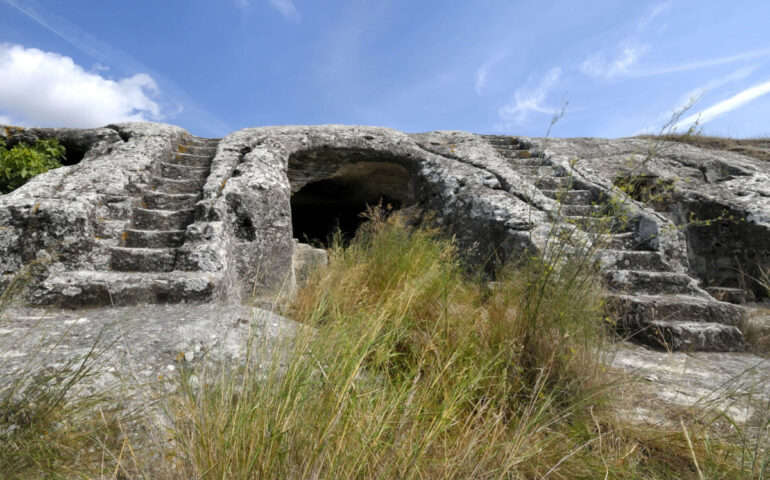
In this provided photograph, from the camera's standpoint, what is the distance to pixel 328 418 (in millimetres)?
1407

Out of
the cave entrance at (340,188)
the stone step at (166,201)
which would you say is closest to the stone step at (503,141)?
the cave entrance at (340,188)

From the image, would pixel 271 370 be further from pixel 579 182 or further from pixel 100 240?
pixel 579 182

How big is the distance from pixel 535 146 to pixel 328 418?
6876 millimetres

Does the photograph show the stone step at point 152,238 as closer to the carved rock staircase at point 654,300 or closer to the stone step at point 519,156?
the carved rock staircase at point 654,300

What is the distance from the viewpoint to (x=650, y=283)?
13.3ft

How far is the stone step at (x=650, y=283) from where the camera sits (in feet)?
13.2

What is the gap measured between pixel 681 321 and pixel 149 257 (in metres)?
4.88

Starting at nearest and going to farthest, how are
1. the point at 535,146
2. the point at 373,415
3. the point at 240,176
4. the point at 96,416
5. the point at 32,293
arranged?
the point at 373,415 < the point at 96,416 < the point at 32,293 < the point at 240,176 < the point at 535,146

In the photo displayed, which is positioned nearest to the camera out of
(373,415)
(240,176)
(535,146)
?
(373,415)

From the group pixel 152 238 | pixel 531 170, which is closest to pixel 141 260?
pixel 152 238

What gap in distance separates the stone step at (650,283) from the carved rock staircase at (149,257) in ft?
12.4

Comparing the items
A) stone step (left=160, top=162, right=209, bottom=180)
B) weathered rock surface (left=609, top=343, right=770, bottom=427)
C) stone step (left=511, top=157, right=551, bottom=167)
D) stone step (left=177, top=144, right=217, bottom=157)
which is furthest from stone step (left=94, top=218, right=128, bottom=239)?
stone step (left=511, top=157, right=551, bottom=167)

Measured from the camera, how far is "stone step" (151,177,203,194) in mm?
4973

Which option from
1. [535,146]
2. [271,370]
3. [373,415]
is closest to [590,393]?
[373,415]
